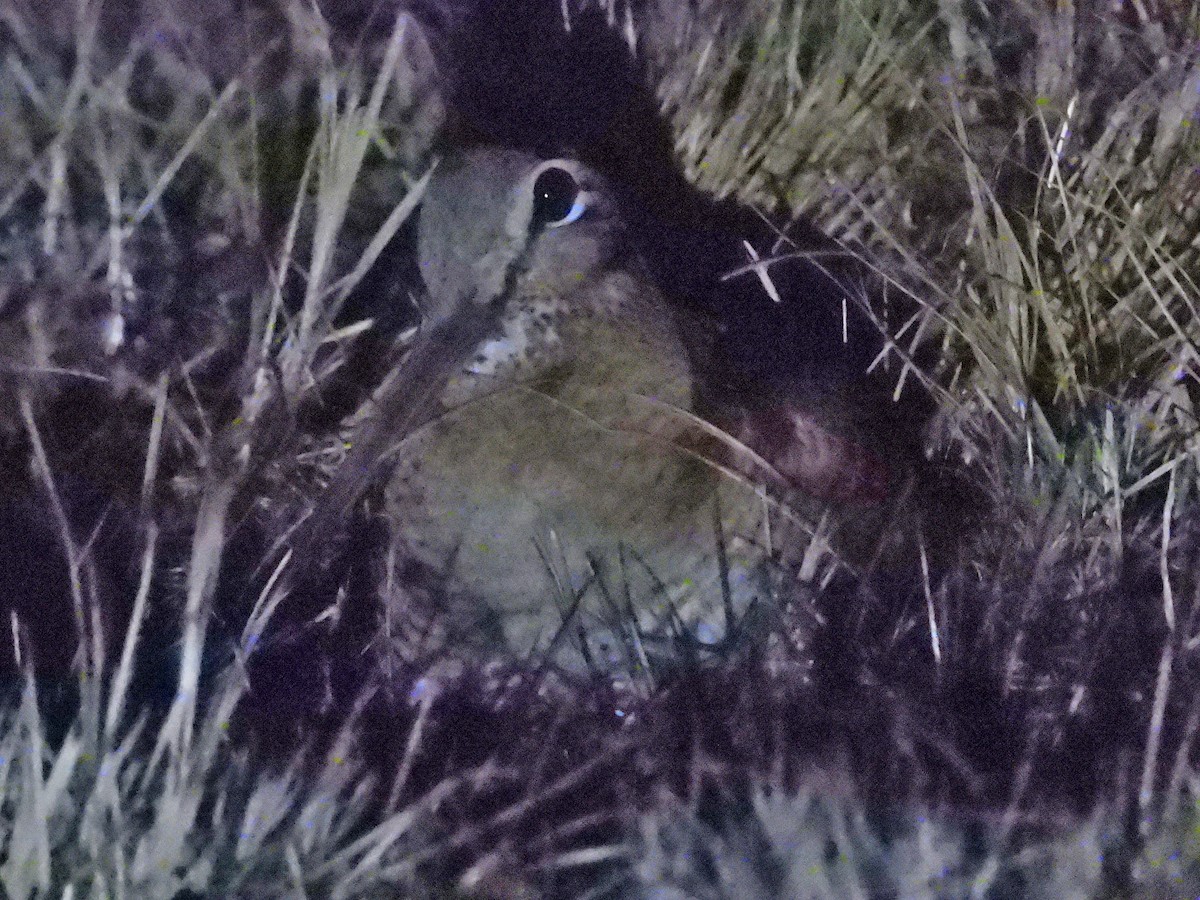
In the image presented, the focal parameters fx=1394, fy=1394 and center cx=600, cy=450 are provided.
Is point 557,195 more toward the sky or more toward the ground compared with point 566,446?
more toward the sky

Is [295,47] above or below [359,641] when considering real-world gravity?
above

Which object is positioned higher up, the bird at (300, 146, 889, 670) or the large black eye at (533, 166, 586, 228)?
the large black eye at (533, 166, 586, 228)

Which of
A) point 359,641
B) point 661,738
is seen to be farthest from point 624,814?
point 359,641

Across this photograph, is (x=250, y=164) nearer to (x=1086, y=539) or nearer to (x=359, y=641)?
(x=359, y=641)

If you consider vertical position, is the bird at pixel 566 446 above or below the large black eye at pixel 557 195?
below
